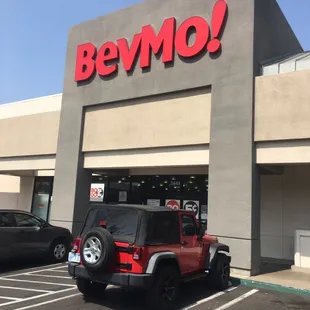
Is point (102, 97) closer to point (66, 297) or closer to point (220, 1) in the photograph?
point (220, 1)

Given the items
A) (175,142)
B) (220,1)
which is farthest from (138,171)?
(220,1)

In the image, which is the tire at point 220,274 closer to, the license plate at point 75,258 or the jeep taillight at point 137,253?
the jeep taillight at point 137,253

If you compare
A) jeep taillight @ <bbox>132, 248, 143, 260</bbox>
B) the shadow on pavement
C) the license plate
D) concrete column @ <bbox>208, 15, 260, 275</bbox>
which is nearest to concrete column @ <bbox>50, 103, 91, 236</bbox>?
concrete column @ <bbox>208, 15, 260, 275</bbox>

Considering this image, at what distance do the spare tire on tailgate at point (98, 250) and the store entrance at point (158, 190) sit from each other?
912 cm

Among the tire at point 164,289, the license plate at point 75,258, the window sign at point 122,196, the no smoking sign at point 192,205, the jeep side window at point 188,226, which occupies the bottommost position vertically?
the tire at point 164,289

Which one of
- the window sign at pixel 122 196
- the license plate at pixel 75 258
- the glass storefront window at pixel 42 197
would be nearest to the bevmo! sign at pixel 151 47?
the window sign at pixel 122 196

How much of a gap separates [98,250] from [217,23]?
8.50m

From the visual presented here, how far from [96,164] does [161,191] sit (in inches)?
147

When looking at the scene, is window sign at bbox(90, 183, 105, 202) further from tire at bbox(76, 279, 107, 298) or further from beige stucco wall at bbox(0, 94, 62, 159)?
tire at bbox(76, 279, 107, 298)

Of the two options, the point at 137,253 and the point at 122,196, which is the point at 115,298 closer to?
the point at 137,253

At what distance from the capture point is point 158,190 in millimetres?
17281

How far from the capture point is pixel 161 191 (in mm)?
17156

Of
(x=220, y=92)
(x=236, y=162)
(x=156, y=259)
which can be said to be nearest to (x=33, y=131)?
(x=220, y=92)

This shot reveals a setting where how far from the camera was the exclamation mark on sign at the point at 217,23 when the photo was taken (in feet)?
39.5
